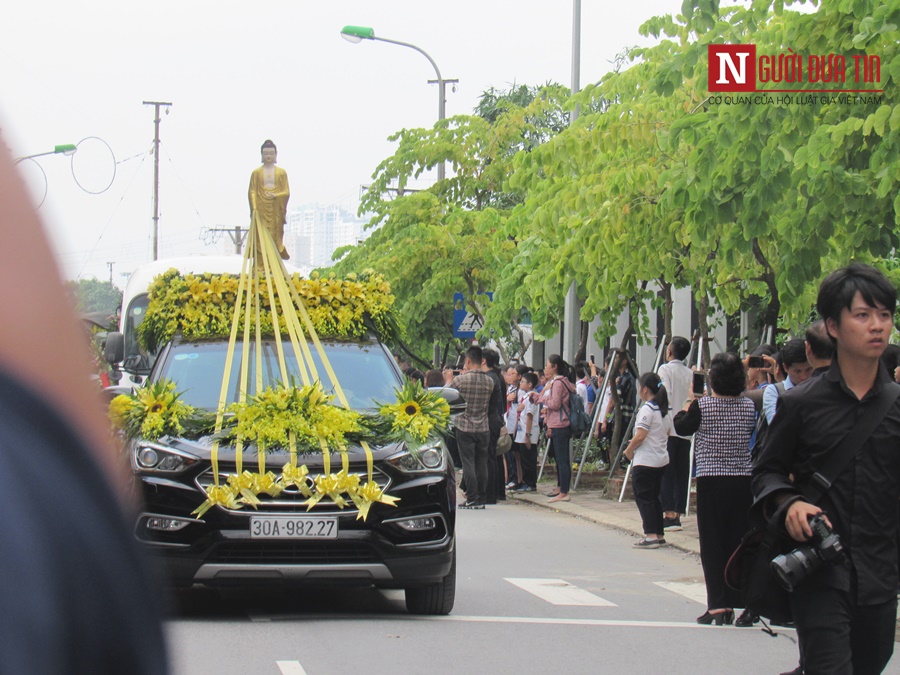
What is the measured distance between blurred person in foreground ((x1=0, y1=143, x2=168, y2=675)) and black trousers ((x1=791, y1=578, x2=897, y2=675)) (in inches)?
162

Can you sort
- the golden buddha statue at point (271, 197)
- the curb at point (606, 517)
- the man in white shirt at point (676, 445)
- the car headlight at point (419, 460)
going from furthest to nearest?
the man in white shirt at point (676, 445) → the curb at point (606, 517) → the golden buddha statue at point (271, 197) → the car headlight at point (419, 460)

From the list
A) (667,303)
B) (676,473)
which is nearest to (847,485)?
(676,473)

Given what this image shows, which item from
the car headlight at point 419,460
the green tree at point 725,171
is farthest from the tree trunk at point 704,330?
the car headlight at point 419,460

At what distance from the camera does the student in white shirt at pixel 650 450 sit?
40.6 ft

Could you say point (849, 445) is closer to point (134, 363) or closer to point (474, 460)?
point (134, 363)

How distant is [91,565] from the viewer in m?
0.69

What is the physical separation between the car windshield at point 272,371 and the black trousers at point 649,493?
3518 millimetres

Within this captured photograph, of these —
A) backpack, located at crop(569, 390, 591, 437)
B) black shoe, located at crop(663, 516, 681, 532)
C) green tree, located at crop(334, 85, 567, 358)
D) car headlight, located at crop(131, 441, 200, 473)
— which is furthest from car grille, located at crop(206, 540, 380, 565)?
green tree, located at crop(334, 85, 567, 358)

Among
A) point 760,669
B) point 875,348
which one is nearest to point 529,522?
point 760,669

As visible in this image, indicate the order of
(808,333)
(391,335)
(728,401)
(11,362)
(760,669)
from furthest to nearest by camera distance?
(391,335), (728,401), (760,669), (808,333), (11,362)

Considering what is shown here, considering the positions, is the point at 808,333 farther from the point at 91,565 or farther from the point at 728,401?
the point at 91,565

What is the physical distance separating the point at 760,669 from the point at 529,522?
8.47 metres

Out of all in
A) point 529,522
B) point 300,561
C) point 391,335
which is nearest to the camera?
point 300,561

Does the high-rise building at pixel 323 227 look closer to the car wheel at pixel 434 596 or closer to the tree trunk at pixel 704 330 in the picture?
the tree trunk at pixel 704 330
